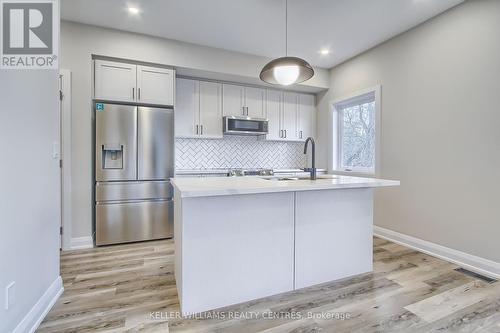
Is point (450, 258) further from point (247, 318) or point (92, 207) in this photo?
point (92, 207)

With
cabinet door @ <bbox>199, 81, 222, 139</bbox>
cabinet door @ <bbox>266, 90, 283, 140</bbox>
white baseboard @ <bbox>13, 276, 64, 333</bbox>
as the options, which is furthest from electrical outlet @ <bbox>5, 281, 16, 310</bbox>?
cabinet door @ <bbox>266, 90, 283, 140</bbox>

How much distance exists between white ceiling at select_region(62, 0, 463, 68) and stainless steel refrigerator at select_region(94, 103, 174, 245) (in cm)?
101

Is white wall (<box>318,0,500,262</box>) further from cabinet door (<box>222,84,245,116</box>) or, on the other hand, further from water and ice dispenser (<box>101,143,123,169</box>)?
water and ice dispenser (<box>101,143,123,169</box>)

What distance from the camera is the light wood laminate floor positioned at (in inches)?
62.2

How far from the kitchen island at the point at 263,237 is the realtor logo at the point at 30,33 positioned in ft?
4.35

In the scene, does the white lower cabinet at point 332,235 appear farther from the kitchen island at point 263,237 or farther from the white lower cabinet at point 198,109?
the white lower cabinet at point 198,109

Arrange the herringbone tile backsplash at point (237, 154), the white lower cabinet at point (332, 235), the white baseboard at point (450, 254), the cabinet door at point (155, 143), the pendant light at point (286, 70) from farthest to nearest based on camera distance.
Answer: the herringbone tile backsplash at point (237, 154) → the cabinet door at point (155, 143) → the white baseboard at point (450, 254) → the pendant light at point (286, 70) → the white lower cabinet at point (332, 235)

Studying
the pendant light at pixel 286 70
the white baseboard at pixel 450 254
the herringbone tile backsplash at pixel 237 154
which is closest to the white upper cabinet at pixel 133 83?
the herringbone tile backsplash at pixel 237 154

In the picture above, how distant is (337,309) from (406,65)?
2.96 m

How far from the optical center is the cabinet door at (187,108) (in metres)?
3.80

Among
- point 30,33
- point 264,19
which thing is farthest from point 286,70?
point 30,33

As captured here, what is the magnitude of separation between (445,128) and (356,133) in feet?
4.74

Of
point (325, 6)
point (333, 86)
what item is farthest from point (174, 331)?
point (333, 86)

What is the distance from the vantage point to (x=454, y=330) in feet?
5.07
